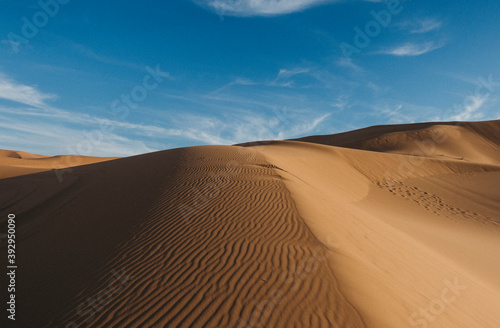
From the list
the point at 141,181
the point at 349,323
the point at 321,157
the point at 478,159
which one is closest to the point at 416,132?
the point at 478,159

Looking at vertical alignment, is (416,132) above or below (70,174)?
above

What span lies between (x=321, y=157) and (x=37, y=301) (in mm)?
17785

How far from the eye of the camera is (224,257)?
5.19m

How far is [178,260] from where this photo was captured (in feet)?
17.1

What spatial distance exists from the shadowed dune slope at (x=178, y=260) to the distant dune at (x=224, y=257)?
0.03 metres

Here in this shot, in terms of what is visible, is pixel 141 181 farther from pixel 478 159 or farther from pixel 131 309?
pixel 478 159

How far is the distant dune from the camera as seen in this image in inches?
163

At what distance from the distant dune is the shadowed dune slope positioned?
3 centimetres

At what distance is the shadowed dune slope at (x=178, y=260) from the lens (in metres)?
4.04

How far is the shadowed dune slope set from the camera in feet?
13.3

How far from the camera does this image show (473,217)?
14.9 m

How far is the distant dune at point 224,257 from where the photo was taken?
413cm

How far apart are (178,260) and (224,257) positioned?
866 mm

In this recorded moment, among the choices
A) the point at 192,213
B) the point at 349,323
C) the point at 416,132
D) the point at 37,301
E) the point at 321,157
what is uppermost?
the point at 416,132
